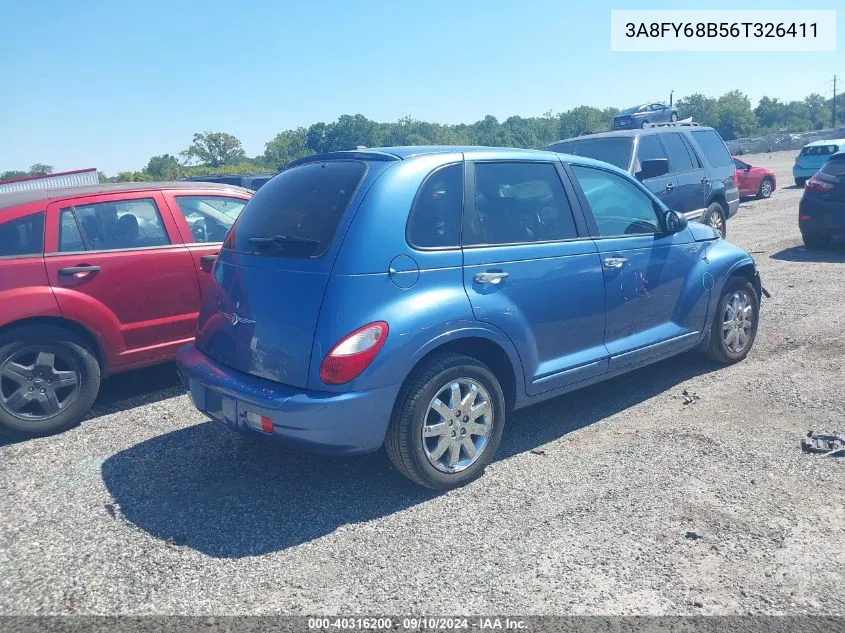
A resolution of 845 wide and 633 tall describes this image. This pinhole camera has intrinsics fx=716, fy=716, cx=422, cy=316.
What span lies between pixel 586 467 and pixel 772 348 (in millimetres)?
3067

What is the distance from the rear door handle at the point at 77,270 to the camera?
5047 mm

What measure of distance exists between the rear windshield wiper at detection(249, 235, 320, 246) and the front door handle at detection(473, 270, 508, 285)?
2.93 feet

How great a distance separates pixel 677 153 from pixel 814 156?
46.4 ft

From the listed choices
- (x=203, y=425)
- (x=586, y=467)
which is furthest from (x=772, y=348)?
(x=203, y=425)

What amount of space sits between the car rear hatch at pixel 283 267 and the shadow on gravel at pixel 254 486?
0.73 metres

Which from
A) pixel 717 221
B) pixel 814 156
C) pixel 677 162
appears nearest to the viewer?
pixel 677 162

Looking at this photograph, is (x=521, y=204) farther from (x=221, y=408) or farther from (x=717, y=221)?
(x=717, y=221)

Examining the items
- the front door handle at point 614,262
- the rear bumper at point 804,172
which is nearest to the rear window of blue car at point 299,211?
the front door handle at point 614,262

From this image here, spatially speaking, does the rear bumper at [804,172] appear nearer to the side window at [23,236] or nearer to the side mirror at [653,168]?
the side mirror at [653,168]

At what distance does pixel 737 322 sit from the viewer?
229 inches

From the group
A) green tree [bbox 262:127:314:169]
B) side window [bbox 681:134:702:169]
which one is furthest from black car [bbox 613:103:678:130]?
green tree [bbox 262:127:314:169]

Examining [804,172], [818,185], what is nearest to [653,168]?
[818,185]

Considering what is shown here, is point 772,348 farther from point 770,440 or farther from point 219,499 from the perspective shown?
point 219,499

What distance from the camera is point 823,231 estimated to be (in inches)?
416
